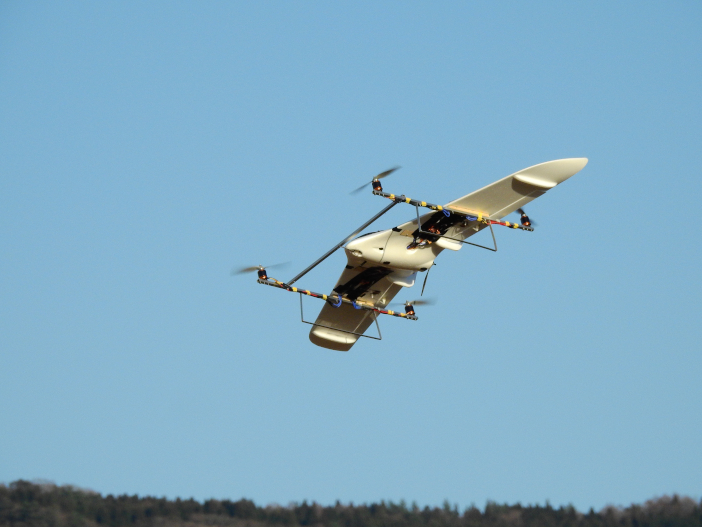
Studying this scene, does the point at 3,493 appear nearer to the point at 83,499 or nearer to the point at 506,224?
the point at 83,499

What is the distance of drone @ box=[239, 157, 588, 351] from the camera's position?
135ft

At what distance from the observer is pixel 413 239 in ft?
142

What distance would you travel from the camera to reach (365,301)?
156 ft

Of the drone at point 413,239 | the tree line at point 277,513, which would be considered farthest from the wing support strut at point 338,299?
the tree line at point 277,513

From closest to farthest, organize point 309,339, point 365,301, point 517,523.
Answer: point 365,301 → point 309,339 → point 517,523

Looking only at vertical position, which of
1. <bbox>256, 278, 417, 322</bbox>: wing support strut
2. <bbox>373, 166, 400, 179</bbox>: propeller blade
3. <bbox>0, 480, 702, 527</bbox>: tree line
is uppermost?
<bbox>373, 166, 400, 179</bbox>: propeller blade

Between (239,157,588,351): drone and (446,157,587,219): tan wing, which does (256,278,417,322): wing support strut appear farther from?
(446,157,587,219): tan wing

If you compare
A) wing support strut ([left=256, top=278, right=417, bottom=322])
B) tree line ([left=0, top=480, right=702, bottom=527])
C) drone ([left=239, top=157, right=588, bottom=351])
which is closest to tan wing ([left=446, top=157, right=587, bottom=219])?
drone ([left=239, top=157, right=588, bottom=351])

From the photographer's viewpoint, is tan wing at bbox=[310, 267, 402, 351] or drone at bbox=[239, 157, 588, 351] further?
tan wing at bbox=[310, 267, 402, 351]

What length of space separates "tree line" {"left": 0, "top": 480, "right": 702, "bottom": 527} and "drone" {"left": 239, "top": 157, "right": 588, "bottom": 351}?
2448cm

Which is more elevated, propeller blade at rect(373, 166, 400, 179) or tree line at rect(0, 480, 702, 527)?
propeller blade at rect(373, 166, 400, 179)

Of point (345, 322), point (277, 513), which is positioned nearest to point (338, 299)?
point (345, 322)

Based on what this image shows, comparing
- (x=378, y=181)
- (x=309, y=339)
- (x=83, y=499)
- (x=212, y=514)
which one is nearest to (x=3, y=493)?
(x=83, y=499)

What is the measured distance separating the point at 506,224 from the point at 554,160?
329 cm
